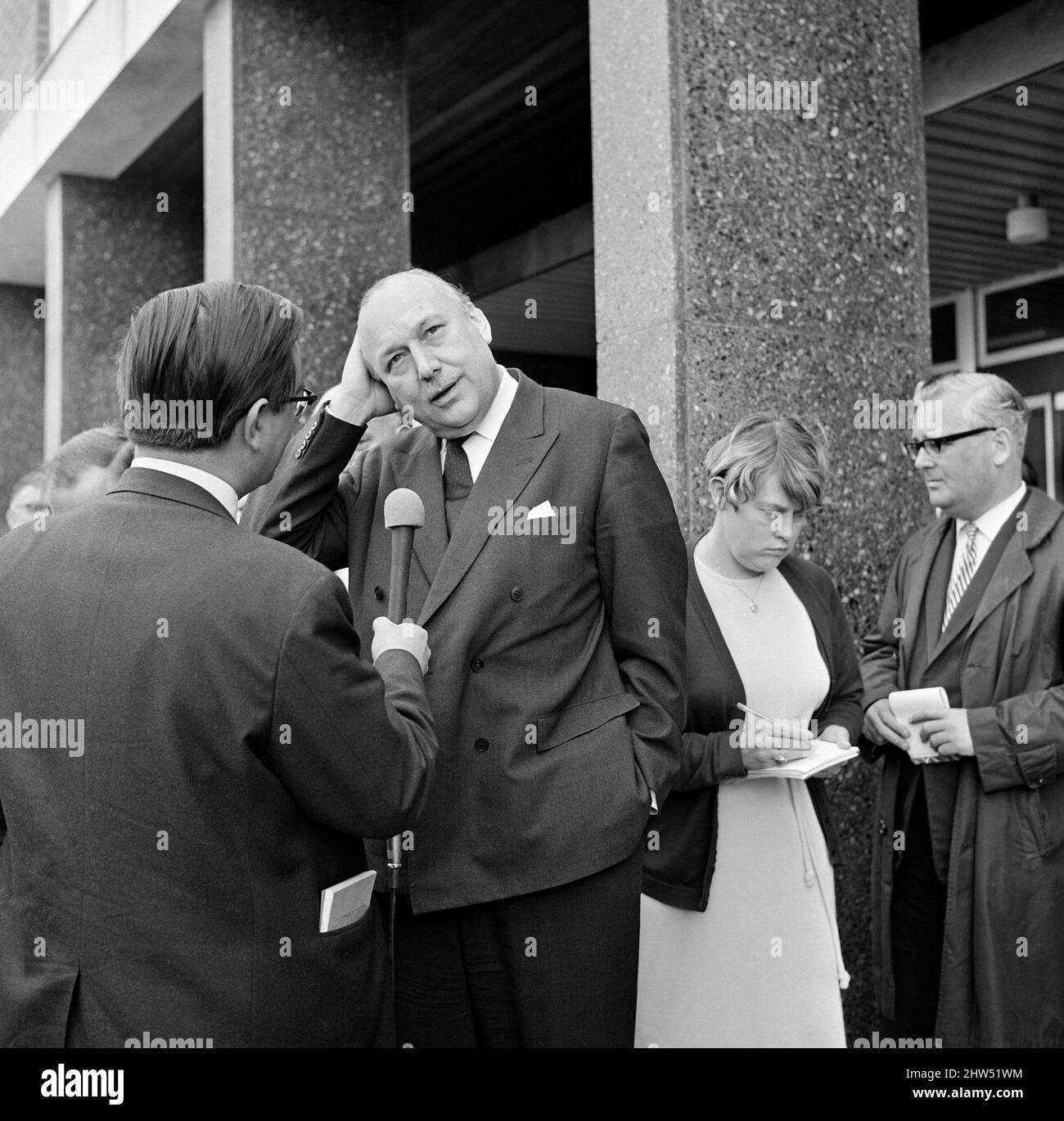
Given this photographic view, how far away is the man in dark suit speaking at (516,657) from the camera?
8.78ft

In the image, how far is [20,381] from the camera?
39.2 ft

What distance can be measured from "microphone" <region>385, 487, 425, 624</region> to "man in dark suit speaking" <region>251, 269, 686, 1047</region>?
241mm

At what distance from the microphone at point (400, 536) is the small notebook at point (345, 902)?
48 centimetres

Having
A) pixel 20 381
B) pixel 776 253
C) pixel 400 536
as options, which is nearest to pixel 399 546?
pixel 400 536

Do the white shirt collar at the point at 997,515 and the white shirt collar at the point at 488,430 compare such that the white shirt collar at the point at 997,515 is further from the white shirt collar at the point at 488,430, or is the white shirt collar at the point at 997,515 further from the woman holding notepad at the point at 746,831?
the white shirt collar at the point at 488,430

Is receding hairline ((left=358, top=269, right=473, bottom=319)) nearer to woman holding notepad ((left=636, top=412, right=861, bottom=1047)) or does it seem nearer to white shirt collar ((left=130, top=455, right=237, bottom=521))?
white shirt collar ((left=130, top=455, right=237, bottom=521))

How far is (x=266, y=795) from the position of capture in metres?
2.00

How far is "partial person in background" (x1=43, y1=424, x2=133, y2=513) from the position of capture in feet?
14.4

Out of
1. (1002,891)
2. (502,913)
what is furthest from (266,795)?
(1002,891)

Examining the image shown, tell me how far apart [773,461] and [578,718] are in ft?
3.85

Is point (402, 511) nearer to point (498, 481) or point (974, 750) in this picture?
point (498, 481)

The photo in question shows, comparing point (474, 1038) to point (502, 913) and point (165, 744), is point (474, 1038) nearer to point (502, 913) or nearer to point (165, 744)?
point (502, 913)

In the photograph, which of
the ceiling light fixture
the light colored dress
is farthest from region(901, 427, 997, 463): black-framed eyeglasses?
the ceiling light fixture
